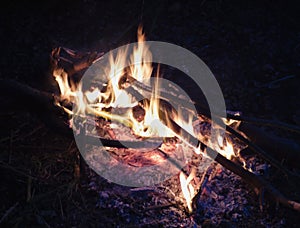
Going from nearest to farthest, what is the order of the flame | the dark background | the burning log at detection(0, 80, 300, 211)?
the flame, the burning log at detection(0, 80, 300, 211), the dark background

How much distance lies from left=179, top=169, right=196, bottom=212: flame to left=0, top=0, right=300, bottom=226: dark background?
47.9 inches

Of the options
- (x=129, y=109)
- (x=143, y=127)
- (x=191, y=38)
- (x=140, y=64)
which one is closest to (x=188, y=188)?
(x=143, y=127)

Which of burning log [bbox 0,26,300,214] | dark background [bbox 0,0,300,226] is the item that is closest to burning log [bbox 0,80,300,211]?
burning log [bbox 0,26,300,214]

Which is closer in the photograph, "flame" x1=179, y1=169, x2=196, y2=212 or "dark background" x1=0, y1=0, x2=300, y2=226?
"flame" x1=179, y1=169, x2=196, y2=212

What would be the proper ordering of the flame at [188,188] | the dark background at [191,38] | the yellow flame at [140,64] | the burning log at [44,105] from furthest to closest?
A: 1. the dark background at [191,38]
2. the yellow flame at [140,64]
3. the burning log at [44,105]
4. the flame at [188,188]

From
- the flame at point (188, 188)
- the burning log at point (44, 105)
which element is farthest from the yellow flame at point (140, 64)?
the flame at point (188, 188)

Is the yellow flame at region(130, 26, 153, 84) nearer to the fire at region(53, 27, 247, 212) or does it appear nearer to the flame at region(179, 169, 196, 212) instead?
the fire at region(53, 27, 247, 212)

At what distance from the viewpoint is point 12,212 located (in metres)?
2.62

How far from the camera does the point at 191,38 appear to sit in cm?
456

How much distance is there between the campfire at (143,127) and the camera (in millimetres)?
2816

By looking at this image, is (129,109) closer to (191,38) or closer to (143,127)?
(143,127)

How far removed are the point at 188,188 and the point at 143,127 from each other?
0.72 metres

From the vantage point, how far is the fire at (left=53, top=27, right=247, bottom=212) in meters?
3.05

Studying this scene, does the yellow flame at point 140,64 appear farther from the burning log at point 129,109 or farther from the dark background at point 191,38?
the dark background at point 191,38
